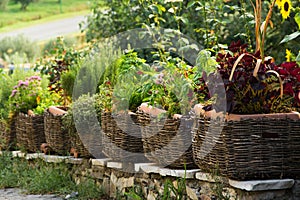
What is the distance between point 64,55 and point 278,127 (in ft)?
18.2

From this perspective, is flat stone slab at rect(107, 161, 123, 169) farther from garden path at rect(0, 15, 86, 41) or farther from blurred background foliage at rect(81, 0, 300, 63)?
garden path at rect(0, 15, 86, 41)

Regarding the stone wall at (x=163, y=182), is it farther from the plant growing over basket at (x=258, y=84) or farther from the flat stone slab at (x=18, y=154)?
the plant growing over basket at (x=258, y=84)

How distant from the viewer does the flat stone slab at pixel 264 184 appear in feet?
13.7

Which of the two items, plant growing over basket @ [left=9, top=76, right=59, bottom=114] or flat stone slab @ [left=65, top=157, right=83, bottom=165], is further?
plant growing over basket @ [left=9, top=76, right=59, bottom=114]

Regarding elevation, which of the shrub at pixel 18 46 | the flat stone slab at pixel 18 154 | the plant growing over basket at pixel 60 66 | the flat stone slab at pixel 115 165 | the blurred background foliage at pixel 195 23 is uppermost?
the shrub at pixel 18 46

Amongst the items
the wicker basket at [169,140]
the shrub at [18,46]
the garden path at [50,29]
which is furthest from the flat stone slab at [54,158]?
the garden path at [50,29]

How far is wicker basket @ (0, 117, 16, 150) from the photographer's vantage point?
8.03 meters

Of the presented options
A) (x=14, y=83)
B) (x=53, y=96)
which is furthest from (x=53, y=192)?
(x=14, y=83)

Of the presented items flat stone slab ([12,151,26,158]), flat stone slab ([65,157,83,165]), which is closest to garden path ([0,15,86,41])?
flat stone slab ([12,151,26,158])

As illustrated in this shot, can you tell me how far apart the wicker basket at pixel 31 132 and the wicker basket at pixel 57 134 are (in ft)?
1.37

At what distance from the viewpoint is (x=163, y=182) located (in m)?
5.26

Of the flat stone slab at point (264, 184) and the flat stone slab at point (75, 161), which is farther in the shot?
the flat stone slab at point (75, 161)

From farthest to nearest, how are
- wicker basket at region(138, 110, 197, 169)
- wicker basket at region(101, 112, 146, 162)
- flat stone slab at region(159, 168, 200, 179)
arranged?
wicker basket at region(101, 112, 146, 162) < wicker basket at region(138, 110, 197, 169) < flat stone slab at region(159, 168, 200, 179)

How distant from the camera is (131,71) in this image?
19.9 feet
